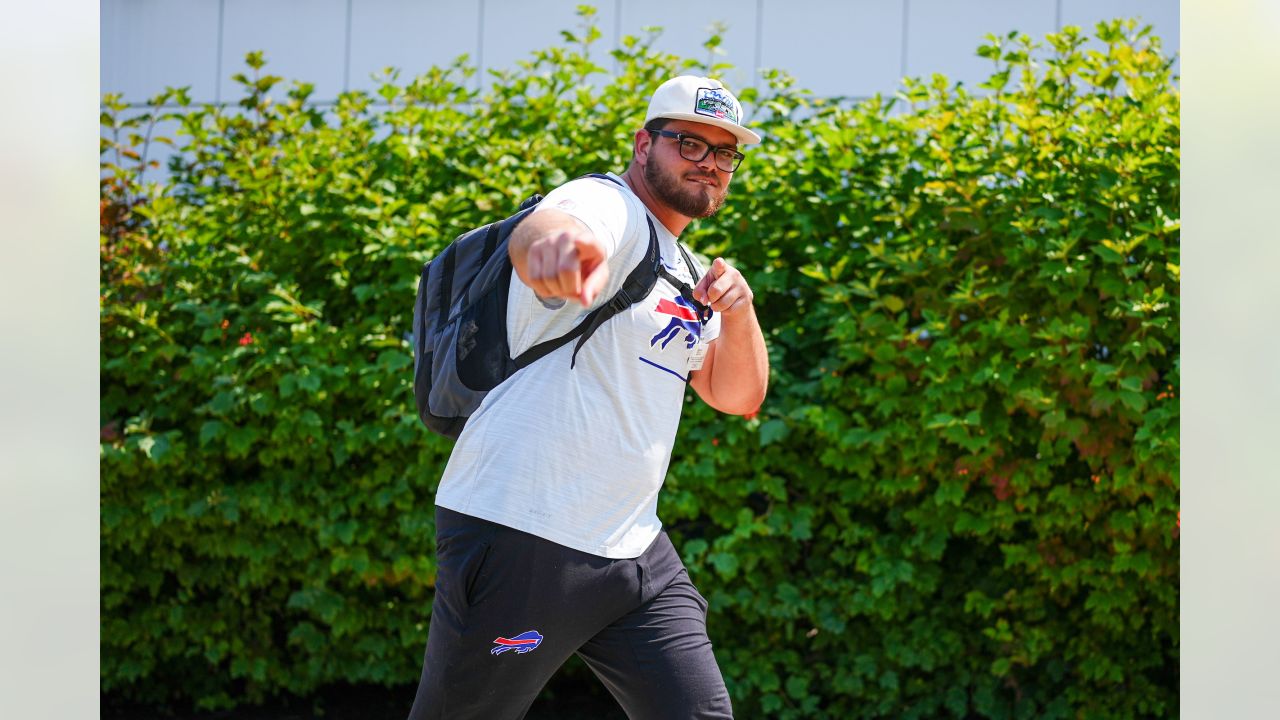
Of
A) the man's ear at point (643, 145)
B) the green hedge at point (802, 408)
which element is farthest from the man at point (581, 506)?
the green hedge at point (802, 408)

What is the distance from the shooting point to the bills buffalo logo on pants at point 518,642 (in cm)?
260

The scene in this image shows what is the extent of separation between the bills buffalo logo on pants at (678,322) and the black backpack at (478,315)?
30 mm

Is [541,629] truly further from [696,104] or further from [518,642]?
[696,104]

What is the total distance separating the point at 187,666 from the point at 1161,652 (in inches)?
162

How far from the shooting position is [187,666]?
215 inches

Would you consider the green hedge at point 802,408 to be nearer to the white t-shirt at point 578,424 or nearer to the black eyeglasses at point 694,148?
the black eyeglasses at point 694,148

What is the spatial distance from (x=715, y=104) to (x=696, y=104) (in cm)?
5

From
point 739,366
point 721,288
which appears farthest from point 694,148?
point 739,366

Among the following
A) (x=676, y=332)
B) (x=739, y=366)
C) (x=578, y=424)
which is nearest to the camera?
(x=578, y=424)

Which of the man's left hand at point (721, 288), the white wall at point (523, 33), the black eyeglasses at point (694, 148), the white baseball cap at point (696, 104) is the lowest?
the man's left hand at point (721, 288)

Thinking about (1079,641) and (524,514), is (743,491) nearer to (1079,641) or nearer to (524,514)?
(1079,641)

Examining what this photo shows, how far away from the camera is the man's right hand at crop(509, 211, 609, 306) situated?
207cm

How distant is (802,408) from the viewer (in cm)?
465

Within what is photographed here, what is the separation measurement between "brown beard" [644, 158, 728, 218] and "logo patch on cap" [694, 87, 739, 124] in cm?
14
